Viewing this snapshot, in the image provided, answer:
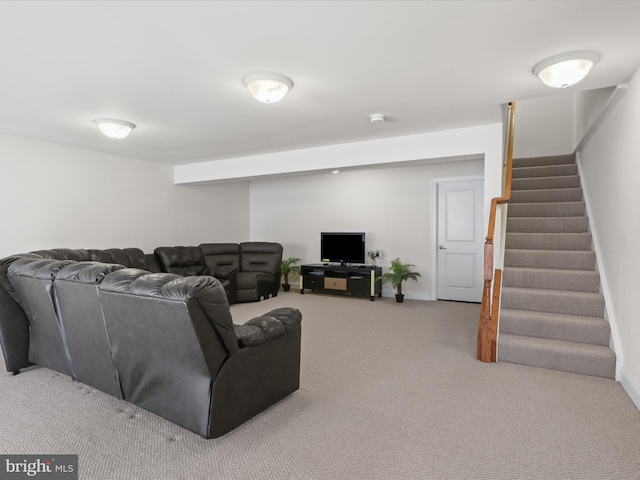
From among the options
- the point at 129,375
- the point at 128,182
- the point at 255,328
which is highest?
the point at 128,182

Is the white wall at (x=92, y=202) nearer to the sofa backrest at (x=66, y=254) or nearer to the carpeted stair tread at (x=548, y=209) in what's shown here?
the sofa backrest at (x=66, y=254)

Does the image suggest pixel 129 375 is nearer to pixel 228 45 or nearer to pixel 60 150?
pixel 228 45

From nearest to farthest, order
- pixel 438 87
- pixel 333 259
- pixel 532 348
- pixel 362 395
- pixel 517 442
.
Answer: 1. pixel 517 442
2. pixel 362 395
3. pixel 438 87
4. pixel 532 348
5. pixel 333 259

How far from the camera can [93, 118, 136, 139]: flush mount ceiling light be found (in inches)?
151

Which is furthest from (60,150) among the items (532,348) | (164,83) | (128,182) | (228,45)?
(532,348)

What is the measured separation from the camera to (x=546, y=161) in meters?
5.65

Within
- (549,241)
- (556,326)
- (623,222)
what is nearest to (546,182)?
(549,241)

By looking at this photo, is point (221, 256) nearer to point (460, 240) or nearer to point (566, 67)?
point (460, 240)

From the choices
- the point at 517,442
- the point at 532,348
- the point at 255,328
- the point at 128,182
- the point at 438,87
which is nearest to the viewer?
the point at 517,442

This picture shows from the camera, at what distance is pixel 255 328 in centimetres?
241

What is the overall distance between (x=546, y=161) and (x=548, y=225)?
1585 millimetres

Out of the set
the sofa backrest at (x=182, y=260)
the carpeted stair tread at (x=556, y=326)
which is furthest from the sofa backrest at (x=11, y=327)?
the carpeted stair tread at (x=556, y=326)

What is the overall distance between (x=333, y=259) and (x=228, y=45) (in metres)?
5.12

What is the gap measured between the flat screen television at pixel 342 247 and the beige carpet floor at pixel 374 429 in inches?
137
